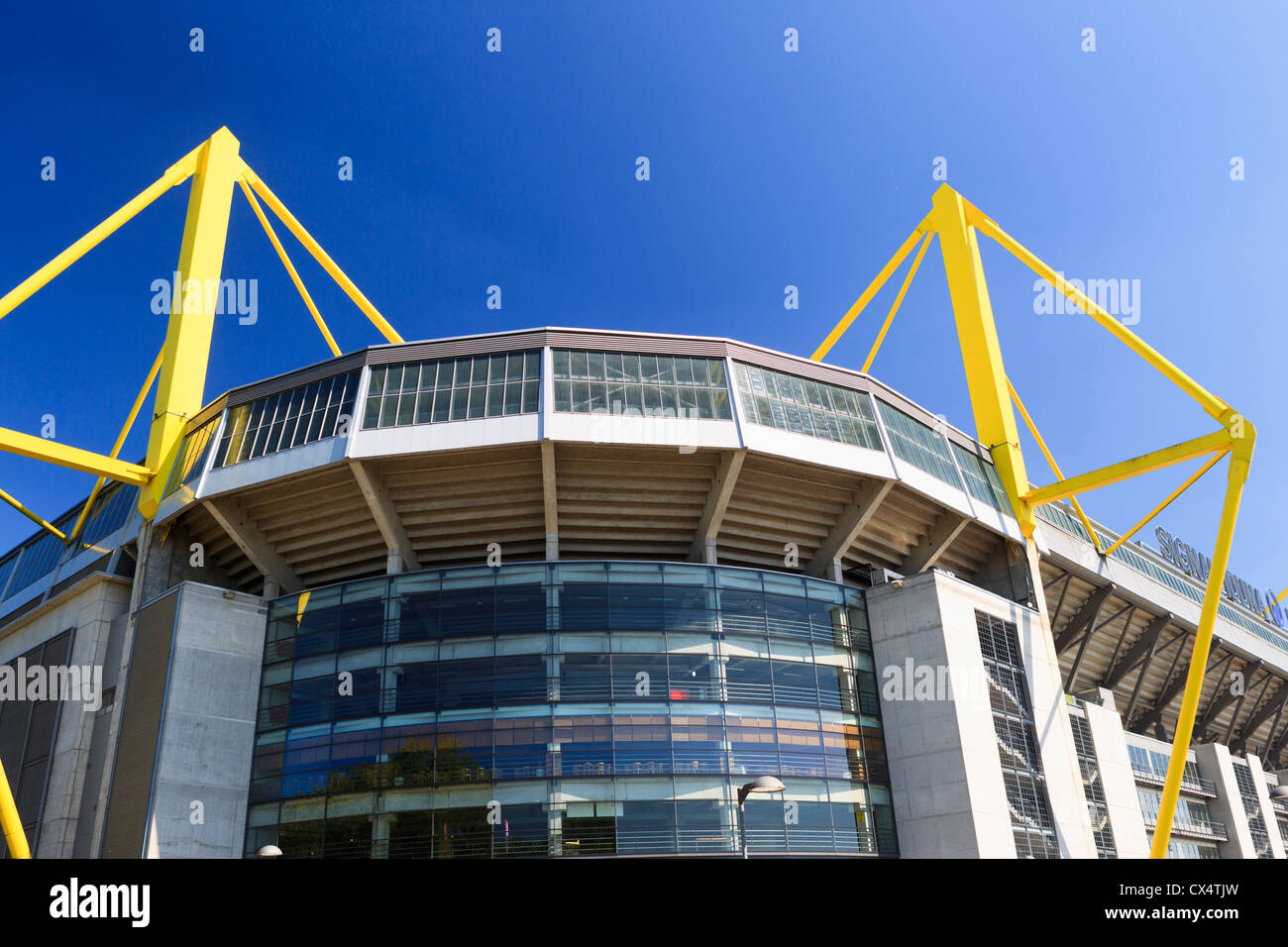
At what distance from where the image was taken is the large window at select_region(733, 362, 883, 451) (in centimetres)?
3462

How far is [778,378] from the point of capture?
36000mm

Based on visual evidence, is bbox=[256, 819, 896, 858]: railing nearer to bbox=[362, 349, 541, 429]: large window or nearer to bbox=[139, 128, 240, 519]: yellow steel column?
bbox=[362, 349, 541, 429]: large window

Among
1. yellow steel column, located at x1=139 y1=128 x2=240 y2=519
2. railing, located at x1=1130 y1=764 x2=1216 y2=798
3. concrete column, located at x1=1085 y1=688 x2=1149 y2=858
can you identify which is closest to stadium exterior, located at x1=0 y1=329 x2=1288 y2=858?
concrete column, located at x1=1085 y1=688 x2=1149 y2=858

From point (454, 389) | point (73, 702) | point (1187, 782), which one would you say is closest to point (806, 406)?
point (454, 389)

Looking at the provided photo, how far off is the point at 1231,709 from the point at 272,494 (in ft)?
189

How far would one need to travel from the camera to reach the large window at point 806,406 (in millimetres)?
34625

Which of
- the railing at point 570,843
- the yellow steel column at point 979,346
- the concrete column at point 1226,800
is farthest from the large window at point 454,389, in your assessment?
the concrete column at point 1226,800

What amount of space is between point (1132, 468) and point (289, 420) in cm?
3127

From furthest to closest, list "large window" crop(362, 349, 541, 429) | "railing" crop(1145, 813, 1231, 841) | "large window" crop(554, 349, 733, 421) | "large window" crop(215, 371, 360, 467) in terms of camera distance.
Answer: "railing" crop(1145, 813, 1231, 841) < "large window" crop(215, 371, 360, 467) < "large window" crop(554, 349, 733, 421) < "large window" crop(362, 349, 541, 429)

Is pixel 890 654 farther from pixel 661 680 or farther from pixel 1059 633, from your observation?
pixel 1059 633

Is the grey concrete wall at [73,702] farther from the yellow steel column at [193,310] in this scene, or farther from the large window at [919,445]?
the large window at [919,445]

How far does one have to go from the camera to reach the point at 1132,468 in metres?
38.2

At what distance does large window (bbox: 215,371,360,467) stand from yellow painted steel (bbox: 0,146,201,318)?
7.15 meters
